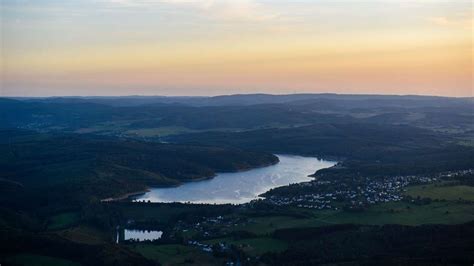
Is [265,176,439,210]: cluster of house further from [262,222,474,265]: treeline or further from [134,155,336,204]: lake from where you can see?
[262,222,474,265]: treeline

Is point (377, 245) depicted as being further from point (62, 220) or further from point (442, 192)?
point (62, 220)

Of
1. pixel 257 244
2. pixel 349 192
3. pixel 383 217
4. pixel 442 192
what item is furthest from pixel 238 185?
pixel 257 244

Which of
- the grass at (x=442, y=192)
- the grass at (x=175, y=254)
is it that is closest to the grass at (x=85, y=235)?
the grass at (x=175, y=254)

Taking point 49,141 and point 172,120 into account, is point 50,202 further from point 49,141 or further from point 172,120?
point 172,120

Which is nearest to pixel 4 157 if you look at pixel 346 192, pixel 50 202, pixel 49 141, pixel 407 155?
pixel 49 141

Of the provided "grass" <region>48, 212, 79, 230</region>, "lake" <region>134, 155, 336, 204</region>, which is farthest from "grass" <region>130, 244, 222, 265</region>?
"lake" <region>134, 155, 336, 204</region>

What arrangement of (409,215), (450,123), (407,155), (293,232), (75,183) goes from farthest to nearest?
1. (450,123)
2. (407,155)
3. (75,183)
4. (409,215)
5. (293,232)
